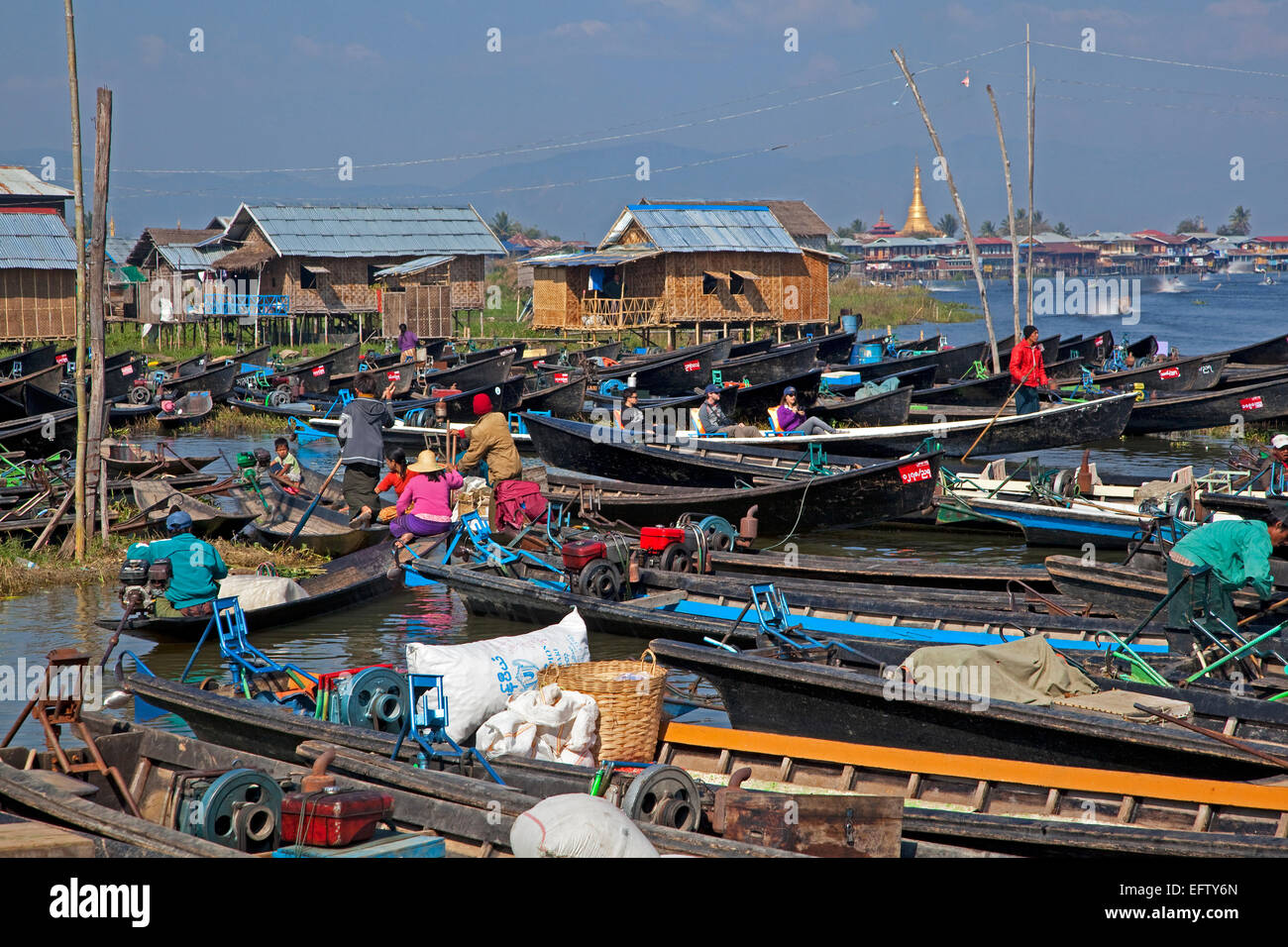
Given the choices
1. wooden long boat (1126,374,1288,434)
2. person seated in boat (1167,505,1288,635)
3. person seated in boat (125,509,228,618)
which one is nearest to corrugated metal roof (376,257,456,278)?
wooden long boat (1126,374,1288,434)

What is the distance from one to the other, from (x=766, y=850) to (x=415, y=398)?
2159 cm

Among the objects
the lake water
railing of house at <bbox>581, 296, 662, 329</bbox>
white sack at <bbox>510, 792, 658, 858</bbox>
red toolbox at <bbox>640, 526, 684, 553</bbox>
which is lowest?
the lake water

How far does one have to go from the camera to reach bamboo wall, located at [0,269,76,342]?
1407 inches

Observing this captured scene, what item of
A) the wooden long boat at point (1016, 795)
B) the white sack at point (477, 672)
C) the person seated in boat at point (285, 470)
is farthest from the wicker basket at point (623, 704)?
the person seated in boat at point (285, 470)

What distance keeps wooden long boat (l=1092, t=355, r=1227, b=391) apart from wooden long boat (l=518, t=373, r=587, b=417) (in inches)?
427

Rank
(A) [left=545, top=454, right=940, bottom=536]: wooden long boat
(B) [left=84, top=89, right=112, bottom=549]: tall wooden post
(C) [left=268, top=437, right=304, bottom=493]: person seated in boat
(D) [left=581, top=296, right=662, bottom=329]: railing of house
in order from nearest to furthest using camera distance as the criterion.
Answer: (B) [left=84, top=89, right=112, bottom=549]: tall wooden post, (A) [left=545, top=454, right=940, bottom=536]: wooden long boat, (C) [left=268, top=437, right=304, bottom=493]: person seated in boat, (D) [left=581, top=296, right=662, bottom=329]: railing of house

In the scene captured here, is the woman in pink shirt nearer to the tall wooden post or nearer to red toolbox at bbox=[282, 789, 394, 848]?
the tall wooden post

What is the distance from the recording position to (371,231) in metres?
42.8

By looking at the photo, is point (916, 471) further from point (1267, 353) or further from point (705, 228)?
point (705, 228)

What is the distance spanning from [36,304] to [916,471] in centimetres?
3224

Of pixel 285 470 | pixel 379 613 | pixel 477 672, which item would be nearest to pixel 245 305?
pixel 285 470

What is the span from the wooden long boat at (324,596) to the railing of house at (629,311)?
27.5 metres

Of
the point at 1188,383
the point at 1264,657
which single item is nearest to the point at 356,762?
the point at 1264,657
